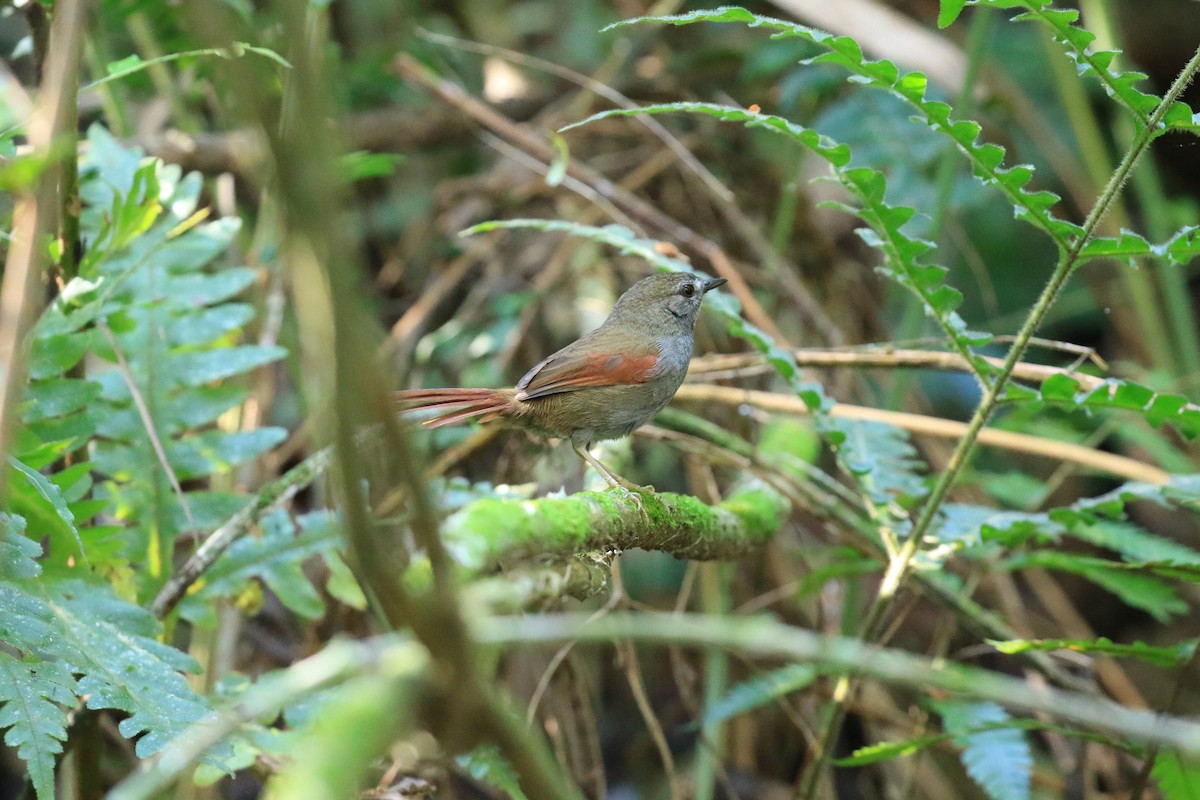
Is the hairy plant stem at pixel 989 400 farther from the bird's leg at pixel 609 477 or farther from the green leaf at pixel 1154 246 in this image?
the bird's leg at pixel 609 477

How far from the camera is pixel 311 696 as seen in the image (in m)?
2.45

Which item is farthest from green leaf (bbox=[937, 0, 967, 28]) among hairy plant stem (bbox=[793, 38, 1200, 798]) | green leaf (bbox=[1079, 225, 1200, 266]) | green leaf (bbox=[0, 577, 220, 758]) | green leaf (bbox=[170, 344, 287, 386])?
green leaf (bbox=[0, 577, 220, 758])

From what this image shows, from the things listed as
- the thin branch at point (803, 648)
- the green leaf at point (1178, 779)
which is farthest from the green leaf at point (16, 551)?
the green leaf at point (1178, 779)

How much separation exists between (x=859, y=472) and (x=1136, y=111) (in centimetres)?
96

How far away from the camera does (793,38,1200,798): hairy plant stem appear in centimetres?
212

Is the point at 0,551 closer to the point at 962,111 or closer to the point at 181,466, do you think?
the point at 181,466

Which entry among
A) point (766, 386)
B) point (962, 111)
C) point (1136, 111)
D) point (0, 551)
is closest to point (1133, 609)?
point (766, 386)

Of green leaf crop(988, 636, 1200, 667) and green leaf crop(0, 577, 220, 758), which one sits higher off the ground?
green leaf crop(0, 577, 220, 758)

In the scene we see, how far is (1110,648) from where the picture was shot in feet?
7.76

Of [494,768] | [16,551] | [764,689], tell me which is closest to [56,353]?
[16,551]

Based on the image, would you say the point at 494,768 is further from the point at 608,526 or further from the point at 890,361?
the point at 890,361

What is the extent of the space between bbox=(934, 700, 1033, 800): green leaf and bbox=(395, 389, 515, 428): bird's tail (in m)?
1.45

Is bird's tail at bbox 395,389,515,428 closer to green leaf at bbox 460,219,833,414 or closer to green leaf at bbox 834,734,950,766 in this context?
green leaf at bbox 460,219,833,414

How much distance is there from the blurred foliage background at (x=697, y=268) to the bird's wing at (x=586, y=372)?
305mm
